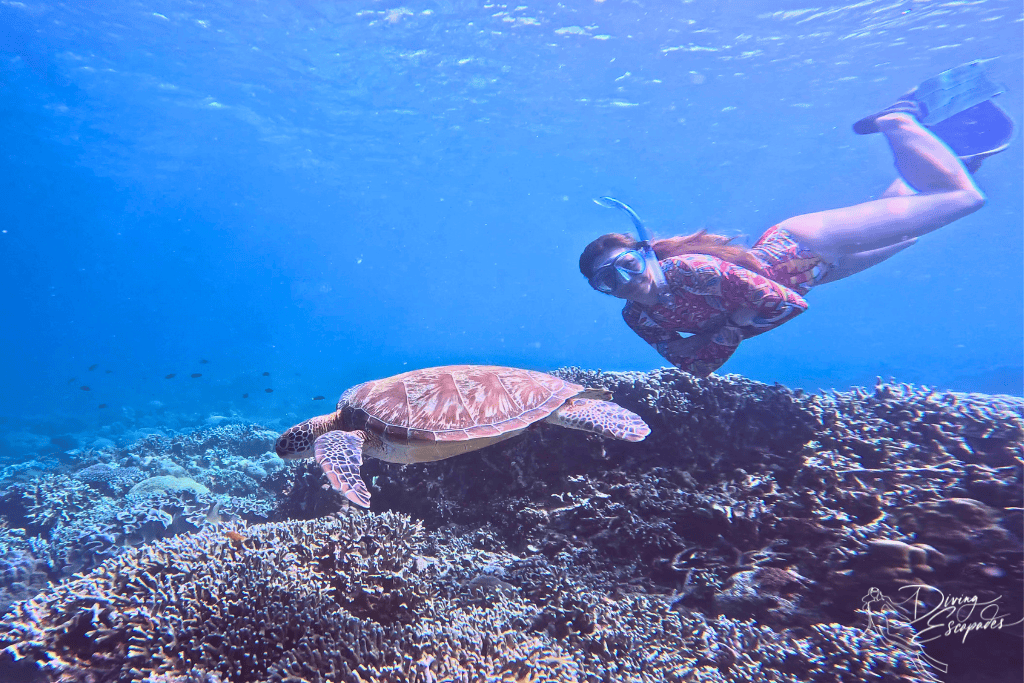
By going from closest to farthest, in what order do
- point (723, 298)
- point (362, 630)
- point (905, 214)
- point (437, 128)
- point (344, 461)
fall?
point (362, 630) → point (344, 461) → point (723, 298) → point (905, 214) → point (437, 128)

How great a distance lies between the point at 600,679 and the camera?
2.46m

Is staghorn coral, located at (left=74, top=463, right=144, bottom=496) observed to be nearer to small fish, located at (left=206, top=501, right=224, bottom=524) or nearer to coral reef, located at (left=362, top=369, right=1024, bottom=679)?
small fish, located at (left=206, top=501, right=224, bottom=524)

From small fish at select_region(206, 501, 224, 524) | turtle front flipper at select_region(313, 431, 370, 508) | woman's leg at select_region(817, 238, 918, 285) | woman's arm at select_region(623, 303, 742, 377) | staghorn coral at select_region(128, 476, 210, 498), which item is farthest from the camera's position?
staghorn coral at select_region(128, 476, 210, 498)

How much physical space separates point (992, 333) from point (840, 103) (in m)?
122

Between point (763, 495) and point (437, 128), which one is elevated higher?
point (437, 128)

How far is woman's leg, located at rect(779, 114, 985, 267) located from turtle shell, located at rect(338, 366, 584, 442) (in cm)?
317

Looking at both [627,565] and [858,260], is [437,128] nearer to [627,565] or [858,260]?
[858,260]

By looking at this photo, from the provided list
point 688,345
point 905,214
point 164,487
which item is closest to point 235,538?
point 688,345

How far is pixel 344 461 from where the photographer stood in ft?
11.5

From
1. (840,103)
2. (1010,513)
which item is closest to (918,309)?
(840,103)

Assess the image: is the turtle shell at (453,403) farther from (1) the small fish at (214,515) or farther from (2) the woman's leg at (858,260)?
(1) the small fish at (214,515)

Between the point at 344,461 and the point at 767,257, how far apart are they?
187 inches

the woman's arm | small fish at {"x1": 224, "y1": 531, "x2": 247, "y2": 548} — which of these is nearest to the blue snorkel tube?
the woman's arm

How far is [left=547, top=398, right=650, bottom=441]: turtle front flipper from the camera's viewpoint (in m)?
3.71
